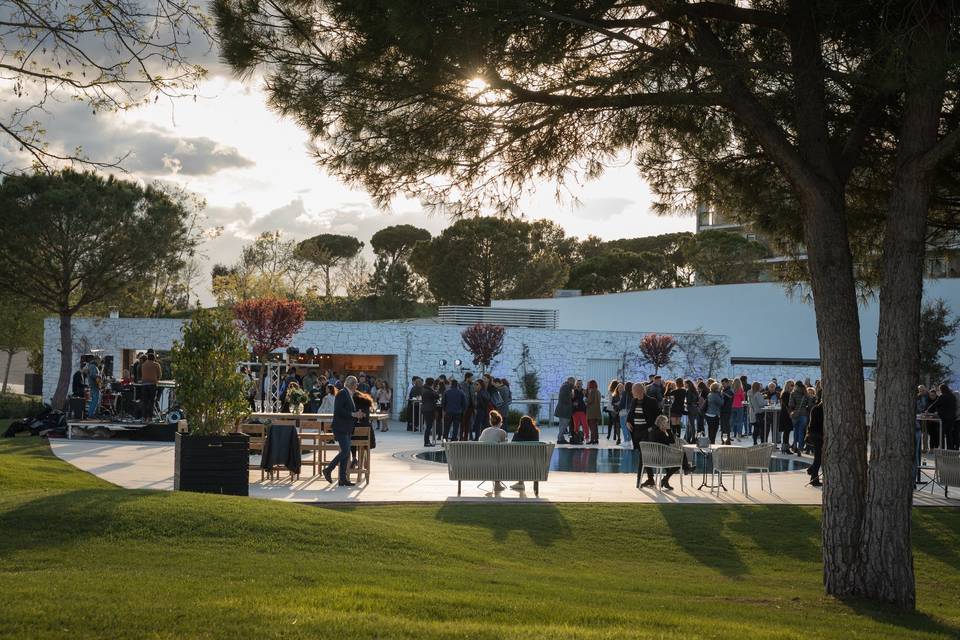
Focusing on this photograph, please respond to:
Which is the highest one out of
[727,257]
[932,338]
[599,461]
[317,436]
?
[727,257]

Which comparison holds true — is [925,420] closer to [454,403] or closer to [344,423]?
[454,403]

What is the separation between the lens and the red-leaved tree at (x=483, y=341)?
31641 mm

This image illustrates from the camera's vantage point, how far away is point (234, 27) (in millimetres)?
9000

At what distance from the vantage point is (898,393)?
8.38 metres

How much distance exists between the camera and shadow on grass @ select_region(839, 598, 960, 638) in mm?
7366

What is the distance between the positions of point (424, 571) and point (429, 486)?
6.60 m

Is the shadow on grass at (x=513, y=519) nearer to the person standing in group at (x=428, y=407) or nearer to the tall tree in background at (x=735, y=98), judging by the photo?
the tall tree in background at (x=735, y=98)

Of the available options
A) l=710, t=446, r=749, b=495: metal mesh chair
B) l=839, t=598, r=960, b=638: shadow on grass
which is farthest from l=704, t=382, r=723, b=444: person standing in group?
l=839, t=598, r=960, b=638: shadow on grass

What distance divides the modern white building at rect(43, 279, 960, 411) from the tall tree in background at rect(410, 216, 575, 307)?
52.4 feet

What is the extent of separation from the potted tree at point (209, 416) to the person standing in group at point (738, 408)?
15.3 m

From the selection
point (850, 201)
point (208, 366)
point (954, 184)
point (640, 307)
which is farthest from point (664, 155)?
point (640, 307)

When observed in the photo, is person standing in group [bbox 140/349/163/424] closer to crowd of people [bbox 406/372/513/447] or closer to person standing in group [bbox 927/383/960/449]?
crowd of people [bbox 406/372/513/447]

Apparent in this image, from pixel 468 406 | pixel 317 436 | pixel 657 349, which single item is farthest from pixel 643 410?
pixel 657 349

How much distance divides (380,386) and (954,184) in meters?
18.8
